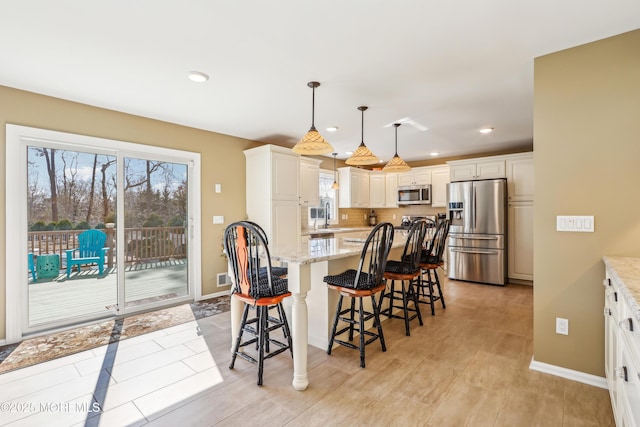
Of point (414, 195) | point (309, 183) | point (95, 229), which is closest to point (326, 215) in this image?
point (309, 183)

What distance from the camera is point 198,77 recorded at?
8.92 ft

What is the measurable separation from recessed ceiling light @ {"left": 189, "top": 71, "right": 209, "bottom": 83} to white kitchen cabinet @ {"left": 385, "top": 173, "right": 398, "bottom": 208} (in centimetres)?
500

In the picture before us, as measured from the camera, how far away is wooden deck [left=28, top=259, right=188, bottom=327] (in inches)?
129

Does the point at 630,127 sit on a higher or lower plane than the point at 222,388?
higher

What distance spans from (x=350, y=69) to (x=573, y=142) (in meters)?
1.75

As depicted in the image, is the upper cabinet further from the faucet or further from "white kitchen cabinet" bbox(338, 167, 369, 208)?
the faucet

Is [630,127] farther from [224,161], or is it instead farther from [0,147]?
[0,147]

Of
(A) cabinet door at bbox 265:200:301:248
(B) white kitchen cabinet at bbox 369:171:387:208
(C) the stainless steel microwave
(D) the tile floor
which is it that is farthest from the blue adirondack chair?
(C) the stainless steel microwave

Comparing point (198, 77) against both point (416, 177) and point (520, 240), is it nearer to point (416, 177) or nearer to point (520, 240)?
point (416, 177)

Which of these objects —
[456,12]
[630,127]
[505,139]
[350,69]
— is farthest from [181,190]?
[505,139]

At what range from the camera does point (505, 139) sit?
199 inches

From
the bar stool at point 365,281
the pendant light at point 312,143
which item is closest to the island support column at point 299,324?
the bar stool at point 365,281

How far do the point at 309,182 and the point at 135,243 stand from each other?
2.89 meters

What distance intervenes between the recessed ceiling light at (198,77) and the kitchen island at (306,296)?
1.63 m
